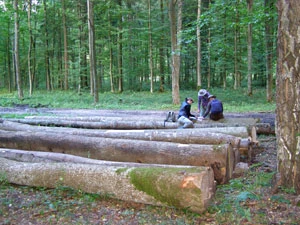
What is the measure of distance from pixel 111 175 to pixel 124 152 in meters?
1.56

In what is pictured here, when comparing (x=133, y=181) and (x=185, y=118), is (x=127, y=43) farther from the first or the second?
(x=133, y=181)

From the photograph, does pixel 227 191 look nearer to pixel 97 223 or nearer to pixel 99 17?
pixel 97 223

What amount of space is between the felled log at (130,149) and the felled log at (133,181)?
100 centimetres

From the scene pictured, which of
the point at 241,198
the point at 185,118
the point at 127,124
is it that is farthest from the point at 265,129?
the point at 241,198

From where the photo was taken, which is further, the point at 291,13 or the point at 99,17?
the point at 99,17

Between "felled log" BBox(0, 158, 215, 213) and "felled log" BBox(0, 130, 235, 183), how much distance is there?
1.00m

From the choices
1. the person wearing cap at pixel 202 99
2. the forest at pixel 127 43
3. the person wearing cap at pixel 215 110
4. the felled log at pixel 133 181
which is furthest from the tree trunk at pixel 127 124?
the forest at pixel 127 43

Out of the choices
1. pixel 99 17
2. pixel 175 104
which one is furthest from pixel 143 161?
pixel 99 17

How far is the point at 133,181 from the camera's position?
4.16 metres

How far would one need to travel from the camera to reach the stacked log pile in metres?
3.96

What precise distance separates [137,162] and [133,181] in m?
1.64

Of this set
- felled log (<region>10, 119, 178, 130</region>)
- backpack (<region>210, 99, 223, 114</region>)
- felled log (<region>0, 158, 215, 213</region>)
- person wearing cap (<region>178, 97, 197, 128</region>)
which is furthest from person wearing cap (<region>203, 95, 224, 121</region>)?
felled log (<region>0, 158, 215, 213</region>)

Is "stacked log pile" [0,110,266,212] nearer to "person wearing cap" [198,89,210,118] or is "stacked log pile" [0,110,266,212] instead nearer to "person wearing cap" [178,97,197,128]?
"person wearing cap" [178,97,197,128]

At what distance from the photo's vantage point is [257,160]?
662 cm
